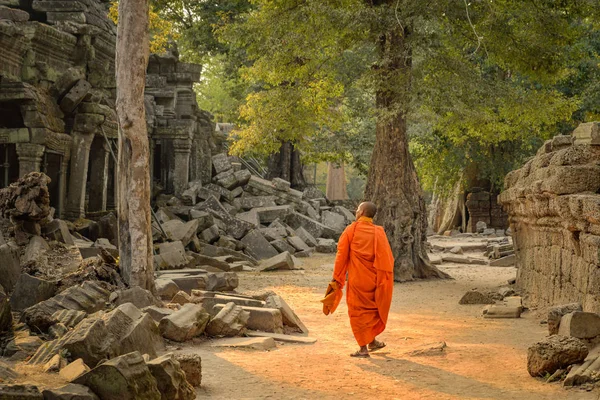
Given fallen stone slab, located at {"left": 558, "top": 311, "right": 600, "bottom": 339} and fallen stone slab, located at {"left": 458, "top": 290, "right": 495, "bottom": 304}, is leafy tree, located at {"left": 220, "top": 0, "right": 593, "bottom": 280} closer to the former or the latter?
fallen stone slab, located at {"left": 458, "top": 290, "right": 495, "bottom": 304}

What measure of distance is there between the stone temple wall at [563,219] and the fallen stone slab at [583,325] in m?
0.64

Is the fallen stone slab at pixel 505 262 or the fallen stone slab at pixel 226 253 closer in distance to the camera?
the fallen stone slab at pixel 226 253

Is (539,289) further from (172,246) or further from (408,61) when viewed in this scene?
(172,246)

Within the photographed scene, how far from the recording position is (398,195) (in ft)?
49.8

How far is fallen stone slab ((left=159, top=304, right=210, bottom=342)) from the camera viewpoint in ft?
25.2

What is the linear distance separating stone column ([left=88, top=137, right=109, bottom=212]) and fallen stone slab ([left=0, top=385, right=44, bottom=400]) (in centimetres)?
1334

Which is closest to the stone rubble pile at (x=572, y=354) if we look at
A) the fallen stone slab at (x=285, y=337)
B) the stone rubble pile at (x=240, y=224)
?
the fallen stone slab at (x=285, y=337)

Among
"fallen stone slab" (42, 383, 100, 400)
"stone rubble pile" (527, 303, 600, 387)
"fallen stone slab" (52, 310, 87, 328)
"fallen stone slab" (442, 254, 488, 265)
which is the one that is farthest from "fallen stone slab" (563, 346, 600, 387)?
"fallen stone slab" (442, 254, 488, 265)

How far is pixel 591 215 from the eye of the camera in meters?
7.27

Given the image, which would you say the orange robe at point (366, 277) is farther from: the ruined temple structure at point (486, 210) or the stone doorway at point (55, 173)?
the ruined temple structure at point (486, 210)

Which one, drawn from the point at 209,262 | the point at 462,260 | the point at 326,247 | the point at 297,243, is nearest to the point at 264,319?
the point at 209,262

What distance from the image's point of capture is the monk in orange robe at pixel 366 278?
7598 mm

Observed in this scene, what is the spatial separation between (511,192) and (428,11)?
3.77 meters

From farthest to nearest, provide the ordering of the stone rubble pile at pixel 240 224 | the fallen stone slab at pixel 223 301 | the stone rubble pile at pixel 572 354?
the stone rubble pile at pixel 240 224, the fallen stone slab at pixel 223 301, the stone rubble pile at pixel 572 354
